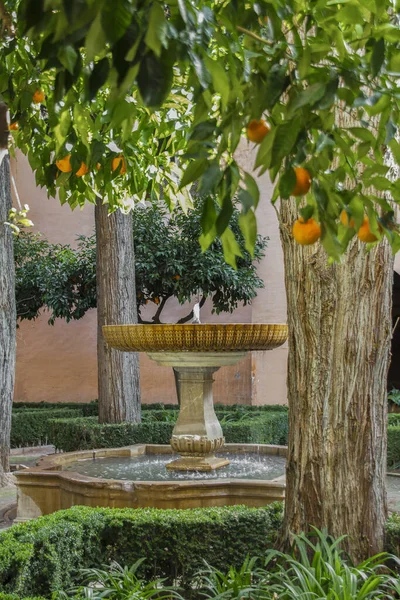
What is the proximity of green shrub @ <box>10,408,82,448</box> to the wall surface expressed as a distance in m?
3.21

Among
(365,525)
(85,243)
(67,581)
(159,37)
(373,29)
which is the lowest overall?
(67,581)

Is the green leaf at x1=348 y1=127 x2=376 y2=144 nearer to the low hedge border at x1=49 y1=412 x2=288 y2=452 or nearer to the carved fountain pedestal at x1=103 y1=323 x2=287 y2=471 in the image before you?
the carved fountain pedestal at x1=103 y1=323 x2=287 y2=471

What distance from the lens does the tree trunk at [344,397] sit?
13.4 feet

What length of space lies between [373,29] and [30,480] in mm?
5913

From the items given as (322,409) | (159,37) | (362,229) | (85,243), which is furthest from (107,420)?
(159,37)

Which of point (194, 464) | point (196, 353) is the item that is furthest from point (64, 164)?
point (194, 464)

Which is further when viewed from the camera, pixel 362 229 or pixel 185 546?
pixel 185 546

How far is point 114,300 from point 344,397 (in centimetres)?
710

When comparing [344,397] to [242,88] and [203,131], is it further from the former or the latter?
[203,131]

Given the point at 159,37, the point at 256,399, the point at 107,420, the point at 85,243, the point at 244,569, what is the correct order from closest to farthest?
the point at 159,37 < the point at 244,569 < the point at 107,420 < the point at 85,243 < the point at 256,399

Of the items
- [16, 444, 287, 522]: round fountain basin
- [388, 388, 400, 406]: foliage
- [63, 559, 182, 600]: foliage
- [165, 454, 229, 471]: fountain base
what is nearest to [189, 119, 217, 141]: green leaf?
[63, 559, 182, 600]: foliage

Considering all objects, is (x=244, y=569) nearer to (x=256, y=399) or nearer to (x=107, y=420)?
(x=107, y=420)

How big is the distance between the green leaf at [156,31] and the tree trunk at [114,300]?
964 cm

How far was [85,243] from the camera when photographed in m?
15.6
